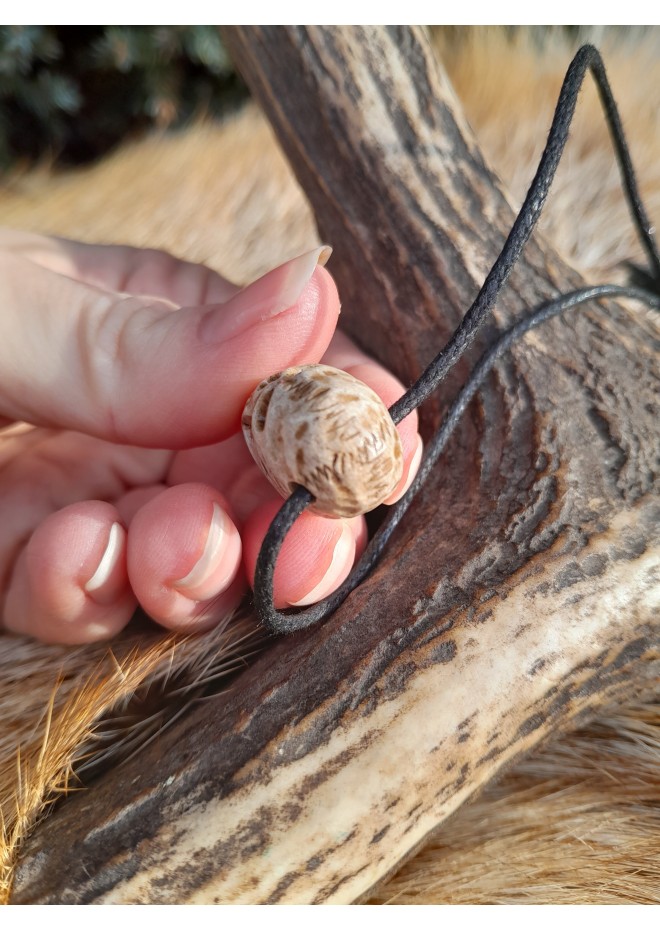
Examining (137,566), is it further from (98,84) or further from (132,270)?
(98,84)

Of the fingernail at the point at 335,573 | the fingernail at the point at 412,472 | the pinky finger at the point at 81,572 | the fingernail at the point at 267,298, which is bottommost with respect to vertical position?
the pinky finger at the point at 81,572

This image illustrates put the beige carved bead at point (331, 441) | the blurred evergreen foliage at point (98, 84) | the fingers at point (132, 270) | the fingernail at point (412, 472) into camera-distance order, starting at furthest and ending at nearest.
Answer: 1. the blurred evergreen foliage at point (98, 84)
2. the fingers at point (132, 270)
3. the fingernail at point (412, 472)
4. the beige carved bead at point (331, 441)

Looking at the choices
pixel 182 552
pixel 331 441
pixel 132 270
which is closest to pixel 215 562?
pixel 182 552

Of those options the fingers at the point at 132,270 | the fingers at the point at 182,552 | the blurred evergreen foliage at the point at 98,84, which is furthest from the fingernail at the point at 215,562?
the blurred evergreen foliage at the point at 98,84

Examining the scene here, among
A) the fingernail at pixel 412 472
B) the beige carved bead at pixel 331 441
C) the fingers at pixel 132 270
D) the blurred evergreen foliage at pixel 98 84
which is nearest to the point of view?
the beige carved bead at pixel 331 441

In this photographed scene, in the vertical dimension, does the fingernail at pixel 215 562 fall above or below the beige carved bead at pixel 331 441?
below

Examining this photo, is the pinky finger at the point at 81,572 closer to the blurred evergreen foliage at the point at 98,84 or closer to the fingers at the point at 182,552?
the fingers at the point at 182,552
